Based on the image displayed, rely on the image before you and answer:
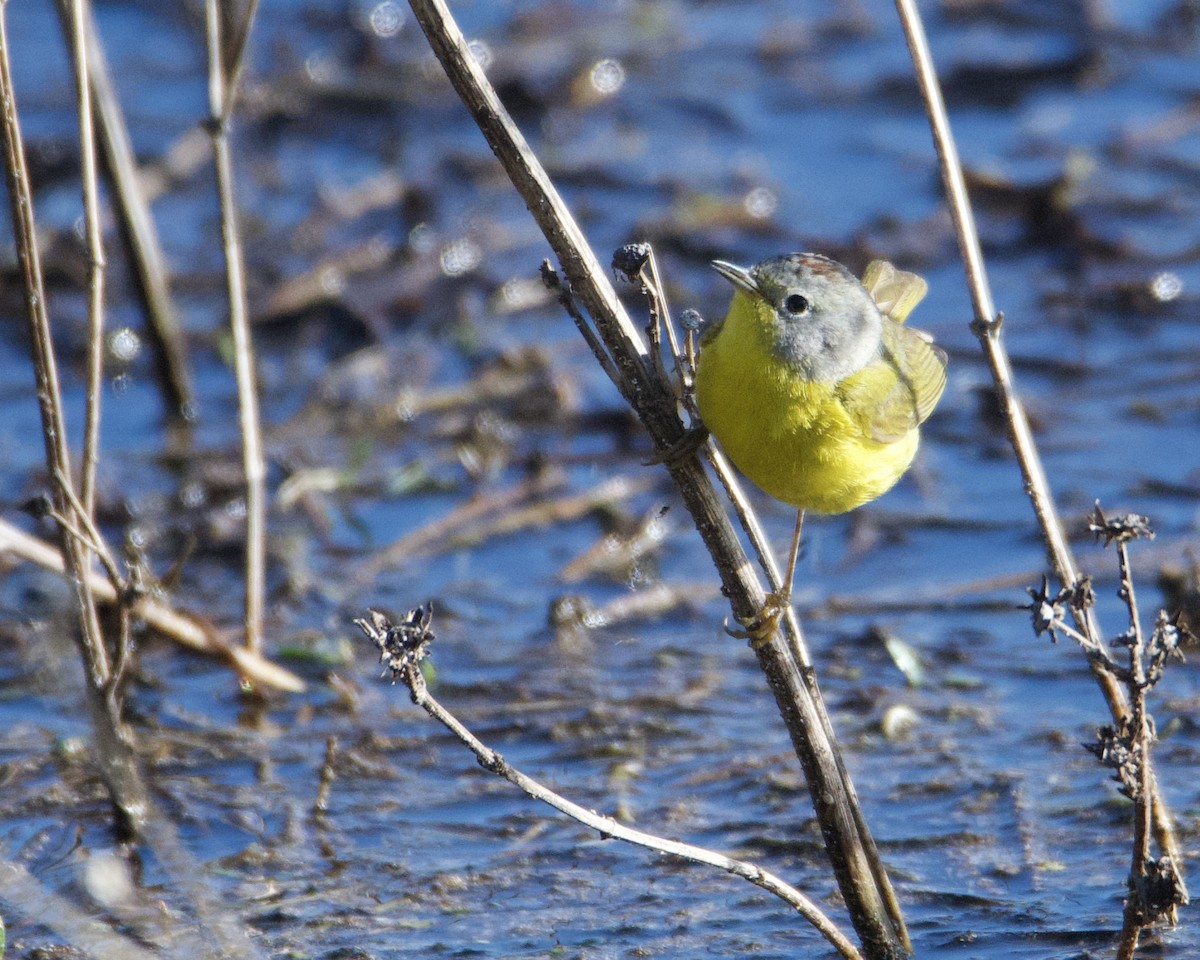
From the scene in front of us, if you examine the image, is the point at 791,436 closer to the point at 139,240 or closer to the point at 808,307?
the point at 808,307

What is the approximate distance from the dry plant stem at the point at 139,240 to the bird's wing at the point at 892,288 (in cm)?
291

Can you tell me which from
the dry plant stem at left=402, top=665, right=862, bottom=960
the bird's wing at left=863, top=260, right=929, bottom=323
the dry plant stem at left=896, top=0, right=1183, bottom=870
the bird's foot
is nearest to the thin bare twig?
the dry plant stem at left=402, top=665, right=862, bottom=960

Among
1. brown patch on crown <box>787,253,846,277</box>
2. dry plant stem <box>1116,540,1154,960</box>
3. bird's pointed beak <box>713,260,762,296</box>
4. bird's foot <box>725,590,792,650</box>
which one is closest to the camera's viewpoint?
dry plant stem <box>1116,540,1154,960</box>

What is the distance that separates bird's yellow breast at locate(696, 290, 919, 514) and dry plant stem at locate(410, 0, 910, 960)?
0.29 m

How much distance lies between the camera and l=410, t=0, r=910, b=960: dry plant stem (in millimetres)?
Result: 3266

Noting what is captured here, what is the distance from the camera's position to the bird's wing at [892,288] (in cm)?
500

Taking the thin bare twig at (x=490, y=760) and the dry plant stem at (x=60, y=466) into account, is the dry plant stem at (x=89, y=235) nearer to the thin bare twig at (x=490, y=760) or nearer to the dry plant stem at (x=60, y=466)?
the dry plant stem at (x=60, y=466)

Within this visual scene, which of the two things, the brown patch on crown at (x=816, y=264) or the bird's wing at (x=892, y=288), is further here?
the bird's wing at (x=892, y=288)

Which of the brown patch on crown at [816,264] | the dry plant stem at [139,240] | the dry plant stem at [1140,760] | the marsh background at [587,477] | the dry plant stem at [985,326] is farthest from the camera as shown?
the dry plant stem at [139,240]

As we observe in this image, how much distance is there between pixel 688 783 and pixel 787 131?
19.3 ft

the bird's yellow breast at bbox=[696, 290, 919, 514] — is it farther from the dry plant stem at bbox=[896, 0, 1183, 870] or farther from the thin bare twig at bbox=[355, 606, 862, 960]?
the thin bare twig at bbox=[355, 606, 862, 960]

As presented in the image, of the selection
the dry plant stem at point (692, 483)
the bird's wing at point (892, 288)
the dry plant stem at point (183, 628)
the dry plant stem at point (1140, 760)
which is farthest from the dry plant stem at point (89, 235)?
the dry plant stem at point (1140, 760)

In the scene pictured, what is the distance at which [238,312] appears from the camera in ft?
16.3

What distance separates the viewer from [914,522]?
260 inches
